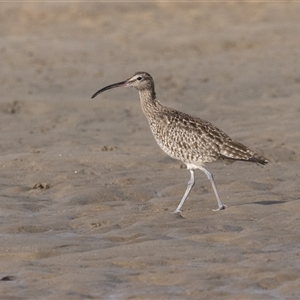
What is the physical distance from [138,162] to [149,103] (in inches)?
60.8

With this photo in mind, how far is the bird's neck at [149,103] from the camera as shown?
11.0 metres

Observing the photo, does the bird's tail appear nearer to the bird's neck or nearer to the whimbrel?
the whimbrel

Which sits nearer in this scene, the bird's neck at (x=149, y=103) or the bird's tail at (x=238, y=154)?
the bird's tail at (x=238, y=154)

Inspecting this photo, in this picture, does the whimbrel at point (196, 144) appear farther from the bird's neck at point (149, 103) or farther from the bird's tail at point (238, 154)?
the bird's neck at point (149, 103)

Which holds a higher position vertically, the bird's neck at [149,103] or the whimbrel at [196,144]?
the bird's neck at [149,103]

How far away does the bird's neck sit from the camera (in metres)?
11.0

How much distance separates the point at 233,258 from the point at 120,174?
13.5 feet

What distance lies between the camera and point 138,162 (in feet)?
41.2

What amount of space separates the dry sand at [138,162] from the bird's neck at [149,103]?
0.80 meters

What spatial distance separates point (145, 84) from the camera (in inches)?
446

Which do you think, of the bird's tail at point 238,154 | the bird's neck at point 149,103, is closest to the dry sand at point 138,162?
the bird's tail at point 238,154

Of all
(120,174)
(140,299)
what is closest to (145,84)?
(120,174)

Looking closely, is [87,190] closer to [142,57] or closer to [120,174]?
[120,174]

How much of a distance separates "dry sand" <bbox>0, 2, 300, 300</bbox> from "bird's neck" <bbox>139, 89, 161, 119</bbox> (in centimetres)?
80
